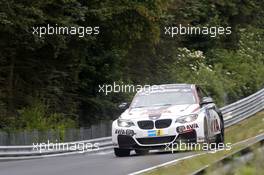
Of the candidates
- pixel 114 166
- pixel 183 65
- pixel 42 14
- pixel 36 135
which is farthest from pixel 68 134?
pixel 183 65

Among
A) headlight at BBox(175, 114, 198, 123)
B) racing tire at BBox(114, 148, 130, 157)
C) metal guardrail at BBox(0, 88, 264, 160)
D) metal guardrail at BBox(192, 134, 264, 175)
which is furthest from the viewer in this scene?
metal guardrail at BBox(0, 88, 264, 160)

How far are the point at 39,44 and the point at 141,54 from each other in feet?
30.9

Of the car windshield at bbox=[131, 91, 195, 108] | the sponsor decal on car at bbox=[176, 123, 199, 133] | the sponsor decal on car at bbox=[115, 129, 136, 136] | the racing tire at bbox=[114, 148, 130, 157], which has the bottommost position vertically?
the racing tire at bbox=[114, 148, 130, 157]

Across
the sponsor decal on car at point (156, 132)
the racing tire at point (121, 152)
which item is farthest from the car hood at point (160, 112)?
the racing tire at point (121, 152)

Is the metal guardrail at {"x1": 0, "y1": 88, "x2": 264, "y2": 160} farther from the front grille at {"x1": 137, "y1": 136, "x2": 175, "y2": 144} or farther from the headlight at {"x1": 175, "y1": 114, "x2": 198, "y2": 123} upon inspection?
A: the headlight at {"x1": 175, "y1": 114, "x2": 198, "y2": 123}

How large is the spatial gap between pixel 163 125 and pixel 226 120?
1598 centimetres

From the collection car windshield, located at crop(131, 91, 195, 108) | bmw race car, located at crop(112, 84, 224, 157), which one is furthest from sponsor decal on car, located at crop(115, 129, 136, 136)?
car windshield, located at crop(131, 91, 195, 108)

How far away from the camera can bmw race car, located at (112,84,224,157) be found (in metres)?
16.7

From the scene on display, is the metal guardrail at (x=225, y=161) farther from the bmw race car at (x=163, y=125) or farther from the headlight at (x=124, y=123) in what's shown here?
the headlight at (x=124, y=123)

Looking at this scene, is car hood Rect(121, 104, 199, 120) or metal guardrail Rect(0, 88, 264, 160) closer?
car hood Rect(121, 104, 199, 120)

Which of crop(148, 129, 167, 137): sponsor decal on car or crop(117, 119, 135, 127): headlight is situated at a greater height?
crop(117, 119, 135, 127): headlight

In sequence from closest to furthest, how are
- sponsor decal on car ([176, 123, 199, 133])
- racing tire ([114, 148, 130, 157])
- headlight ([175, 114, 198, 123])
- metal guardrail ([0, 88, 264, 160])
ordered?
sponsor decal on car ([176, 123, 199, 133]) < headlight ([175, 114, 198, 123]) < racing tire ([114, 148, 130, 157]) < metal guardrail ([0, 88, 264, 160])

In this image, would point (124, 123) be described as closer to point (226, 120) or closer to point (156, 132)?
point (156, 132)

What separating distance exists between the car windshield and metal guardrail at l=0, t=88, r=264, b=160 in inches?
194
